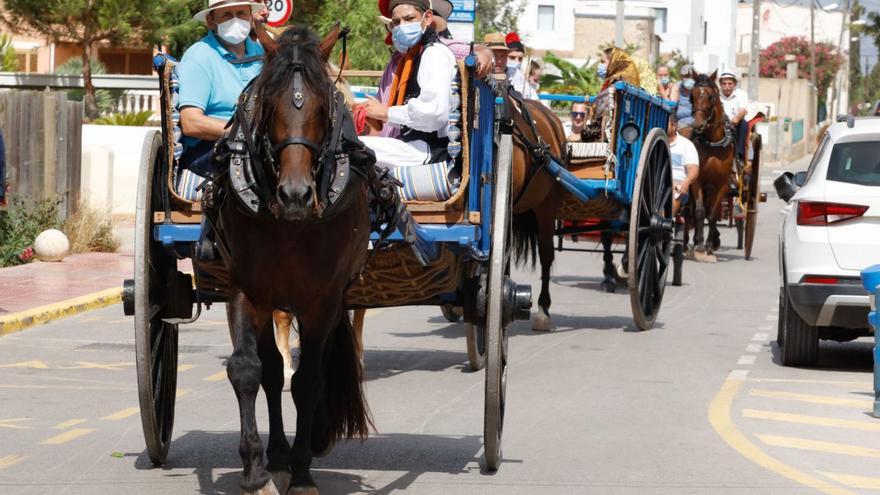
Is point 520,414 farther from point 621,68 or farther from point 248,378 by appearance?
point 621,68

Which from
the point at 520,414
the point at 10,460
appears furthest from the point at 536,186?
the point at 10,460

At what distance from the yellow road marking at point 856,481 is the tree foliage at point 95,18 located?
2539cm

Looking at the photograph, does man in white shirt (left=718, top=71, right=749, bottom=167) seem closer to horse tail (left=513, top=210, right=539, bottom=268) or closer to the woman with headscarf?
the woman with headscarf

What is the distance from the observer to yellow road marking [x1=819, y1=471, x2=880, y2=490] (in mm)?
7812

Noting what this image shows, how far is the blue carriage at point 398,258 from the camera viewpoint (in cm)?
766

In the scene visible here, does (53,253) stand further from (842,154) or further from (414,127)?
(414,127)

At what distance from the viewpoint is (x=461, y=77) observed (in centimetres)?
819

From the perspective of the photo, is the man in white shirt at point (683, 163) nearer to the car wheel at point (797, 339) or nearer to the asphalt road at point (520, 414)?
the asphalt road at point (520, 414)

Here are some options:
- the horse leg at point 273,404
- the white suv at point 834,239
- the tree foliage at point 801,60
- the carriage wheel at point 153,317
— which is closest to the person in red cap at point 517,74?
the white suv at point 834,239

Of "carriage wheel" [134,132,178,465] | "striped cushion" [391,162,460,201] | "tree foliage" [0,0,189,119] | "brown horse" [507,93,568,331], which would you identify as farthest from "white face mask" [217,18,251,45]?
"tree foliage" [0,0,189,119]

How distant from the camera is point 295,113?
651 centimetres

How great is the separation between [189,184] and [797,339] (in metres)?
5.75

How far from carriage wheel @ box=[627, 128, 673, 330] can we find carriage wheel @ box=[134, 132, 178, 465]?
6.00 meters

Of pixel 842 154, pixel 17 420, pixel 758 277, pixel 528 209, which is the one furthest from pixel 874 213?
pixel 758 277
